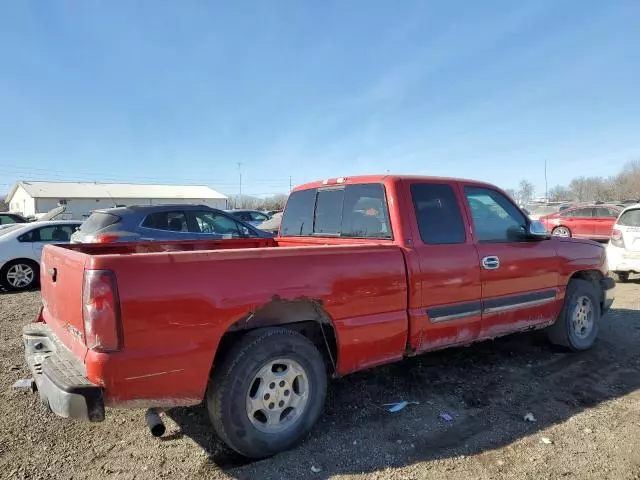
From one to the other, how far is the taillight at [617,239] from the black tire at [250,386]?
8.50 meters

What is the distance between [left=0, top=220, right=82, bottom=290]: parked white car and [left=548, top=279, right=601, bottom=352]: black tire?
30.4 feet

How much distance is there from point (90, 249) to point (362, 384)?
2.73 m

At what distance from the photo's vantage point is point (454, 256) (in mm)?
3957

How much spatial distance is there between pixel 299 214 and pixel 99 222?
502 centimetres

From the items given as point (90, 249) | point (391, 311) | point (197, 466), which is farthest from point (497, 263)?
point (90, 249)

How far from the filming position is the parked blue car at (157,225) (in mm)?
8109

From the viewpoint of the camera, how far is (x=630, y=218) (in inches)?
363

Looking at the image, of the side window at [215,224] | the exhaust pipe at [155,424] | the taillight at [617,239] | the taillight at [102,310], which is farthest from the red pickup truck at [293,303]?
the taillight at [617,239]

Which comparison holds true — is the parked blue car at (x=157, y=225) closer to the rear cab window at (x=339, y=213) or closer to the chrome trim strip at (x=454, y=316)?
the rear cab window at (x=339, y=213)

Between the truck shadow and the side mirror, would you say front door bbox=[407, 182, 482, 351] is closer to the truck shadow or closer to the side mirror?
the truck shadow

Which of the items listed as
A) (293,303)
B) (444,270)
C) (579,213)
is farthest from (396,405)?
(579,213)

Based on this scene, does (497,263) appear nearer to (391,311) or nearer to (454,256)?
(454,256)

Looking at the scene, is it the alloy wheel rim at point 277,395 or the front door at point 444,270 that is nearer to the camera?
the alloy wheel rim at point 277,395

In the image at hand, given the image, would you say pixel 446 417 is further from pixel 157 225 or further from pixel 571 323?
pixel 157 225
